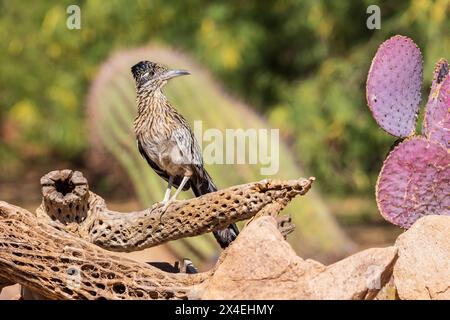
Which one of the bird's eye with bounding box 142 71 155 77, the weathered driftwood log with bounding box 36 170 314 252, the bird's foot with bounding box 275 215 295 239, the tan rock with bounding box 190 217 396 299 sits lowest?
the tan rock with bounding box 190 217 396 299

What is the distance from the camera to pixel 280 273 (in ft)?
8.67

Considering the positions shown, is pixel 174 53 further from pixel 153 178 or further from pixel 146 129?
pixel 146 129

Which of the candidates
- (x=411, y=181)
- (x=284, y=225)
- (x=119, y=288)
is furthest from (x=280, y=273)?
(x=411, y=181)

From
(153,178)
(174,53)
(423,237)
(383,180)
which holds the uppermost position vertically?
(174,53)

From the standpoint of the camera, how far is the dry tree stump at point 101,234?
9.17 ft

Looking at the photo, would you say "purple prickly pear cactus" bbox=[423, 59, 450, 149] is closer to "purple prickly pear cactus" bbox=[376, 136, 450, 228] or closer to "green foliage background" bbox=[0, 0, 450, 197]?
"purple prickly pear cactus" bbox=[376, 136, 450, 228]

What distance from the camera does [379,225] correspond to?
938cm

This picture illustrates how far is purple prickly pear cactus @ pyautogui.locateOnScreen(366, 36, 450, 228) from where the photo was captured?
3.22 meters

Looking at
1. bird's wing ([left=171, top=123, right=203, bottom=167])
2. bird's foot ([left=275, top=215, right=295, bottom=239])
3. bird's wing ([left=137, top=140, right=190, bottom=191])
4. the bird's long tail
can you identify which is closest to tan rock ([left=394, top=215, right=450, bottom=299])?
bird's foot ([left=275, top=215, right=295, bottom=239])

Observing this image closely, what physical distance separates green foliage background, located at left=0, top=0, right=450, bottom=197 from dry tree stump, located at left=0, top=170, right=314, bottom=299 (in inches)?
188

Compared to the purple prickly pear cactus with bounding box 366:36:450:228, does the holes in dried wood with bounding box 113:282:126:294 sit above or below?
below

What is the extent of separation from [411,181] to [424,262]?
378mm
